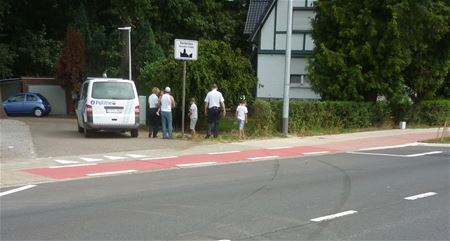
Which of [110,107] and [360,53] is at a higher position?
[360,53]

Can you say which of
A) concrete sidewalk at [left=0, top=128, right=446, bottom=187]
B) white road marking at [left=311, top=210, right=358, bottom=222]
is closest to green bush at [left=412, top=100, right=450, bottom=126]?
concrete sidewalk at [left=0, top=128, right=446, bottom=187]

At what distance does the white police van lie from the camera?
58.0 ft

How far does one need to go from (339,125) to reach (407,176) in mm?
12155

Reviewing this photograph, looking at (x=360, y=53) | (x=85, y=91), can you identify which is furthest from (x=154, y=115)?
(x=360, y=53)

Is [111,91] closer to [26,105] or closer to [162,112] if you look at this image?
[162,112]

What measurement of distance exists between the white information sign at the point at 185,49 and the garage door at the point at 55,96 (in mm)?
23790

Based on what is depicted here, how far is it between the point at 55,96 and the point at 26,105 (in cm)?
405

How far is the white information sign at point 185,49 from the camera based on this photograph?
17.5 m

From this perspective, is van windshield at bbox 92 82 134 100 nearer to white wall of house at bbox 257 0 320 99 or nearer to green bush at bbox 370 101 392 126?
green bush at bbox 370 101 392 126

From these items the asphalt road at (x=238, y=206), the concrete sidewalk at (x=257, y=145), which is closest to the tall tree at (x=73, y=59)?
the concrete sidewalk at (x=257, y=145)

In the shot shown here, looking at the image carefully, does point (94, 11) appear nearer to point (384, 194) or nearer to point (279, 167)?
point (279, 167)

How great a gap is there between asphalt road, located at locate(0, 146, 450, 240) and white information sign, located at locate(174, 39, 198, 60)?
592cm

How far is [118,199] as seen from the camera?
8.88 m

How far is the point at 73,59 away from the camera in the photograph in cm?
3603
